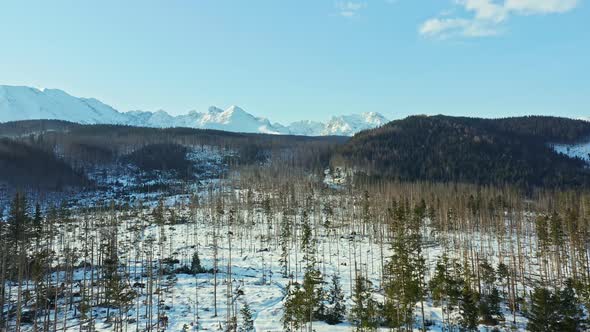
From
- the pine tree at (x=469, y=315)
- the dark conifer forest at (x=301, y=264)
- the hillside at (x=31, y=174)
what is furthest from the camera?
the hillside at (x=31, y=174)

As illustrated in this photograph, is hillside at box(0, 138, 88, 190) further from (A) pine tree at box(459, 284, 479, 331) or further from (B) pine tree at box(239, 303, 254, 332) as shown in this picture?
(A) pine tree at box(459, 284, 479, 331)

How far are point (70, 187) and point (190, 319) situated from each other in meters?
167

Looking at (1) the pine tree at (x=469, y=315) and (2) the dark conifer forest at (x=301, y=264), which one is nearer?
(1) the pine tree at (x=469, y=315)

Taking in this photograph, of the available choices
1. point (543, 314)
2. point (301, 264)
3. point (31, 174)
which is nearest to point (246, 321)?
point (543, 314)

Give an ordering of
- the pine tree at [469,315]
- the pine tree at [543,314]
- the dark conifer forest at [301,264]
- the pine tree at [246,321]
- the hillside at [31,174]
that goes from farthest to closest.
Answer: the hillside at [31,174]
the dark conifer forest at [301,264]
the pine tree at [469,315]
the pine tree at [246,321]
the pine tree at [543,314]

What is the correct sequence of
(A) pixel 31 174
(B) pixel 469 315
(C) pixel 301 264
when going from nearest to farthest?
1. (B) pixel 469 315
2. (C) pixel 301 264
3. (A) pixel 31 174

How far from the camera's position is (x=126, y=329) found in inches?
1666

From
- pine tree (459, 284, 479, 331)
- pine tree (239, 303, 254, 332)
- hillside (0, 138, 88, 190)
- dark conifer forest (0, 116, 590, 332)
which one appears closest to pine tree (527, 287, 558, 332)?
dark conifer forest (0, 116, 590, 332)

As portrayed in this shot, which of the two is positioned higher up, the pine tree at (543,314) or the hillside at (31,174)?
the hillside at (31,174)

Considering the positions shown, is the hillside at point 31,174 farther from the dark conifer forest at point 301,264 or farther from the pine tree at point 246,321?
the pine tree at point 246,321

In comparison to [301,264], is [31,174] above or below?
above

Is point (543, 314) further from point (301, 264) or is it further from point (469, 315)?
point (301, 264)

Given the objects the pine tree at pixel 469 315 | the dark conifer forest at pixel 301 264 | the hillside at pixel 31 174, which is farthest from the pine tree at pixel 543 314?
the hillside at pixel 31 174

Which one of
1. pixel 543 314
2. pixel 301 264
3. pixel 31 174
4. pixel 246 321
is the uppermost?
pixel 31 174
